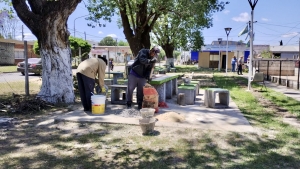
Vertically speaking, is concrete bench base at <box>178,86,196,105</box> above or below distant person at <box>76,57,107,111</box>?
below

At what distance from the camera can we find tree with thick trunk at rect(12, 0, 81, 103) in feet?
24.6

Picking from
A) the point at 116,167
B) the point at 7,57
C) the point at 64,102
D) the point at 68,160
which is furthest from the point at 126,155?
the point at 7,57

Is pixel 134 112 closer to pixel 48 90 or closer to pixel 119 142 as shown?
pixel 119 142

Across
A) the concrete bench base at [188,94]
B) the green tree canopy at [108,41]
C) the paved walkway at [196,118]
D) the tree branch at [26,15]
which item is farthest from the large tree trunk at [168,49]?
the green tree canopy at [108,41]

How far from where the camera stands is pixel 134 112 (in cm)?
644

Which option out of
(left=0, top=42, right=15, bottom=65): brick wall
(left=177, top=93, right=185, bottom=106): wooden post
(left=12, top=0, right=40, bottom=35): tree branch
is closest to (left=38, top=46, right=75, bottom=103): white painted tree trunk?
(left=12, top=0, right=40, bottom=35): tree branch

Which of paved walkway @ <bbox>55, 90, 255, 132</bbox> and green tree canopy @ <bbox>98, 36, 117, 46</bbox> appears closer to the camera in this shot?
paved walkway @ <bbox>55, 90, 255, 132</bbox>

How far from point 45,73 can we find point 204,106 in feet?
15.0

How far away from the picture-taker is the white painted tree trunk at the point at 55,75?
7.67 metres

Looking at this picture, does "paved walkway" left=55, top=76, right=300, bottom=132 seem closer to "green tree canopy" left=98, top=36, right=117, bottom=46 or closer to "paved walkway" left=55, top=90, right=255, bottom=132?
"paved walkway" left=55, top=90, right=255, bottom=132

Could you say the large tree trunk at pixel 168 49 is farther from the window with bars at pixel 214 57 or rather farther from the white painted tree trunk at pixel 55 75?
the white painted tree trunk at pixel 55 75

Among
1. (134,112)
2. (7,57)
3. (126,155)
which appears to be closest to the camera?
(126,155)

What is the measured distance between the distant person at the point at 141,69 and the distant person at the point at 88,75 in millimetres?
710

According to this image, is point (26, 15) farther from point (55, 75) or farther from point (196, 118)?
point (196, 118)
